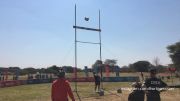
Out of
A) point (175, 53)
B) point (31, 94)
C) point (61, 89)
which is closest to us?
point (61, 89)

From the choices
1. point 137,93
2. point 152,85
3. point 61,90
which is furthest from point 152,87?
point 61,90

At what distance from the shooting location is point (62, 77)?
9.94 m

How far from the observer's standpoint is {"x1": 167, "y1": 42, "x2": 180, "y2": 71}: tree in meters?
77.7

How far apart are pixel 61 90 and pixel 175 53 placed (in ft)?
238

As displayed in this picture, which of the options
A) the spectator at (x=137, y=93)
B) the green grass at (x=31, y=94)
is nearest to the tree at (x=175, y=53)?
the green grass at (x=31, y=94)

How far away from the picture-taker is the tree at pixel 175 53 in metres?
77.7

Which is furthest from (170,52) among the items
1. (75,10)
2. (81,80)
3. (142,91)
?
(142,91)

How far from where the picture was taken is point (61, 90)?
10016mm

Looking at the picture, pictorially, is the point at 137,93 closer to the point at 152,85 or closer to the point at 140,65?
the point at 152,85

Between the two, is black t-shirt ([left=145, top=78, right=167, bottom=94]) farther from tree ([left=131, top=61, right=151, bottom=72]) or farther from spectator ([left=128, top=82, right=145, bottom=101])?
tree ([left=131, top=61, right=151, bottom=72])

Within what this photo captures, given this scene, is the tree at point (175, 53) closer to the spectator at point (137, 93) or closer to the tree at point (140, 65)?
the tree at point (140, 65)

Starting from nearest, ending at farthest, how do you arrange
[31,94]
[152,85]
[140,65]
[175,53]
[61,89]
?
[61,89] → [152,85] → [31,94] → [175,53] → [140,65]

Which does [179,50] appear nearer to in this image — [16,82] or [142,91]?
[16,82]

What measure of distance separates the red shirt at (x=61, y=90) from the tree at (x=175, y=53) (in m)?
70.1
